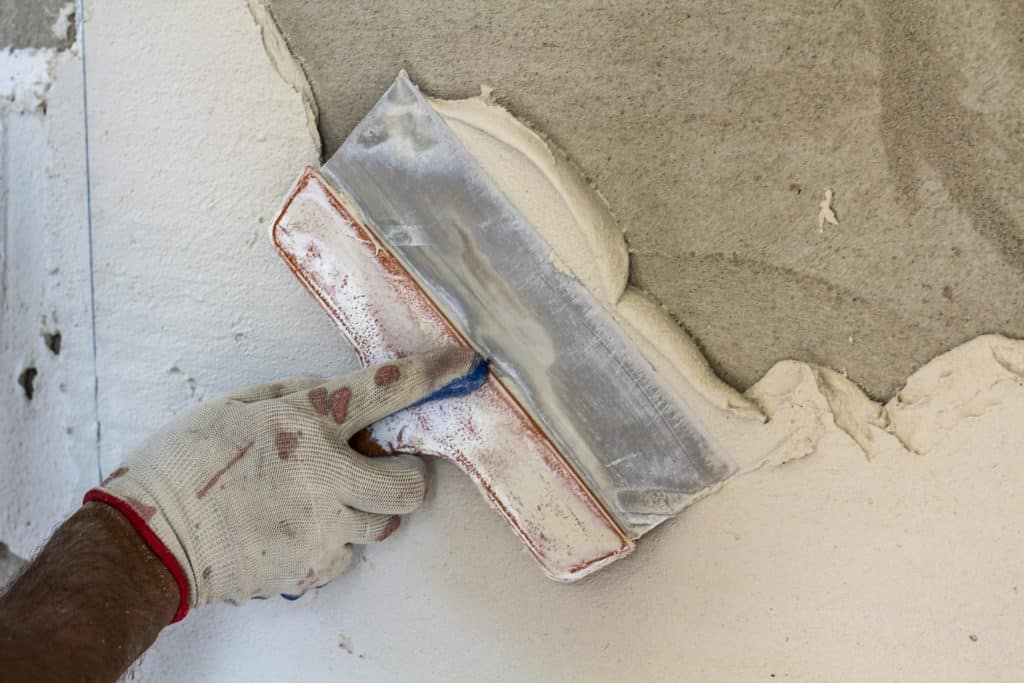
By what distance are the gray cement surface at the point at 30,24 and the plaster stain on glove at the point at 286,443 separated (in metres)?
0.89

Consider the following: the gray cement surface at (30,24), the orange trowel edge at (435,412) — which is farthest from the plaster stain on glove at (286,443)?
the gray cement surface at (30,24)

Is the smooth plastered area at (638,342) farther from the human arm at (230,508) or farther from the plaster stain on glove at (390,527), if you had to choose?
the human arm at (230,508)

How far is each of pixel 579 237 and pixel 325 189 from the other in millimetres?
431

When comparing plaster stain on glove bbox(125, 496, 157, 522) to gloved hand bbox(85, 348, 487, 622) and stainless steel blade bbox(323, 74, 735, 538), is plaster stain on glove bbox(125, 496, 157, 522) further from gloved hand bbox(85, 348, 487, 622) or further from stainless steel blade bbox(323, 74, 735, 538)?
stainless steel blade bbox(323, 74, 735, 538)

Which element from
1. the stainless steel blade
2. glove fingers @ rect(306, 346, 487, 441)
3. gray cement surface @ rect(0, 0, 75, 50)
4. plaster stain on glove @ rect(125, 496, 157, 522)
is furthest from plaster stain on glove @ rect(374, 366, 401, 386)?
gray cement surface @ rect(0, 0, 75, 50)

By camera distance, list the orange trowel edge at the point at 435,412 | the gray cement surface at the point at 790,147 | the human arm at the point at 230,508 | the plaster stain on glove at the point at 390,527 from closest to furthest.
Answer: the gray cement surface at the point at 790,147, the human arm at the point at 230,508, the orange trowel edge at the point at 435,412, the plaster stain on glove at the point at 390,527

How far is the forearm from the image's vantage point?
991 millimetres

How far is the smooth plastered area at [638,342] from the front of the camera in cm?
99

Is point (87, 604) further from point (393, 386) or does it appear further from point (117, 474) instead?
point (393, 386)

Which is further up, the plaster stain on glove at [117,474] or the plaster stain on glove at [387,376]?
the plaster stain on glove at [387,376]

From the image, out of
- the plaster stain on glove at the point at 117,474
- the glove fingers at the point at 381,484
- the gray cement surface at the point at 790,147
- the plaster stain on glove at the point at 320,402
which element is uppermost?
the gray cement surface at the point at 790,147

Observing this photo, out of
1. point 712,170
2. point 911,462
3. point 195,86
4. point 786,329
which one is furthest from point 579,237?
point 195,86

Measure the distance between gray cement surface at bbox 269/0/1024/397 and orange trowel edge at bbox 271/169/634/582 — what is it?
0.28 meters

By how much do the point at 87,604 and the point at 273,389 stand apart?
1.33ft
